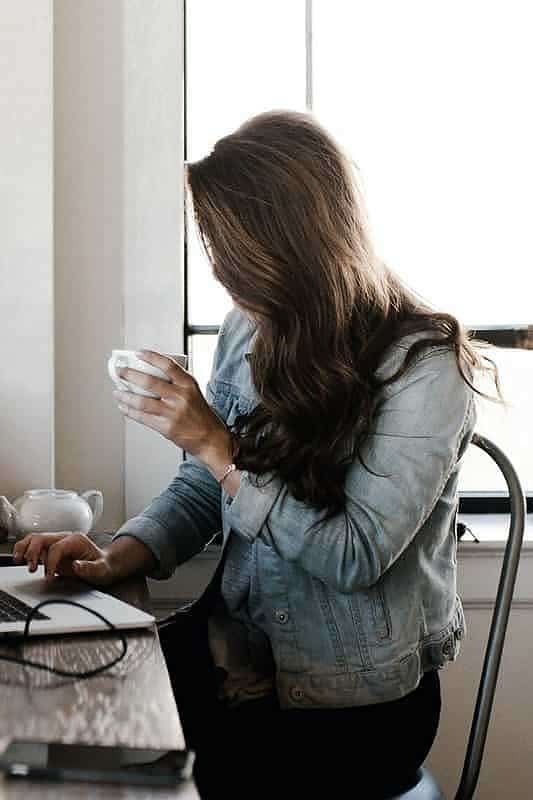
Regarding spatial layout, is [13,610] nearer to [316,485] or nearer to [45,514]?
[316,485]

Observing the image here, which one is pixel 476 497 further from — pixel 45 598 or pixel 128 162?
pixel 45 598

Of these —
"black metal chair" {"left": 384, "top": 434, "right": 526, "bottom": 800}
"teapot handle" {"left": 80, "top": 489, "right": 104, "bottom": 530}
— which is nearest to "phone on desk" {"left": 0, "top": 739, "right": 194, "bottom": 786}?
"black metal chair" {"left": 384, "top": 434, "right": 526, "bottom": 800}

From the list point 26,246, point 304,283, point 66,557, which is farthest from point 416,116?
point 66,557

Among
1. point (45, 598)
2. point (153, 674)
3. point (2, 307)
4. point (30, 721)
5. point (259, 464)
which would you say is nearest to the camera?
point (30, 721)

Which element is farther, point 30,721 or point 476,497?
point 476,497

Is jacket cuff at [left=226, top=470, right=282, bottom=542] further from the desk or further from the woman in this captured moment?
the desk

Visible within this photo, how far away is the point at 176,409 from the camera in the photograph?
1.53 m

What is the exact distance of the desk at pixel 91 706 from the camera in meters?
0.79

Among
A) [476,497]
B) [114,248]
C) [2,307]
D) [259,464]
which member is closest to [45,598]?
[259,464]

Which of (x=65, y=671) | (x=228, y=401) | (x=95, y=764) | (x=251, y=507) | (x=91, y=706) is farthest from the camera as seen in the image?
(x=228, y=401)

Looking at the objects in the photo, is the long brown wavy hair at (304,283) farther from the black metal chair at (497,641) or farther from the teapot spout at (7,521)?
the teapot spout at (7,521)

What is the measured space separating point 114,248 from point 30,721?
143cm

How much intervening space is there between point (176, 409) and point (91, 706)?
1.91ft

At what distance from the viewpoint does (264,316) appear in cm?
162
